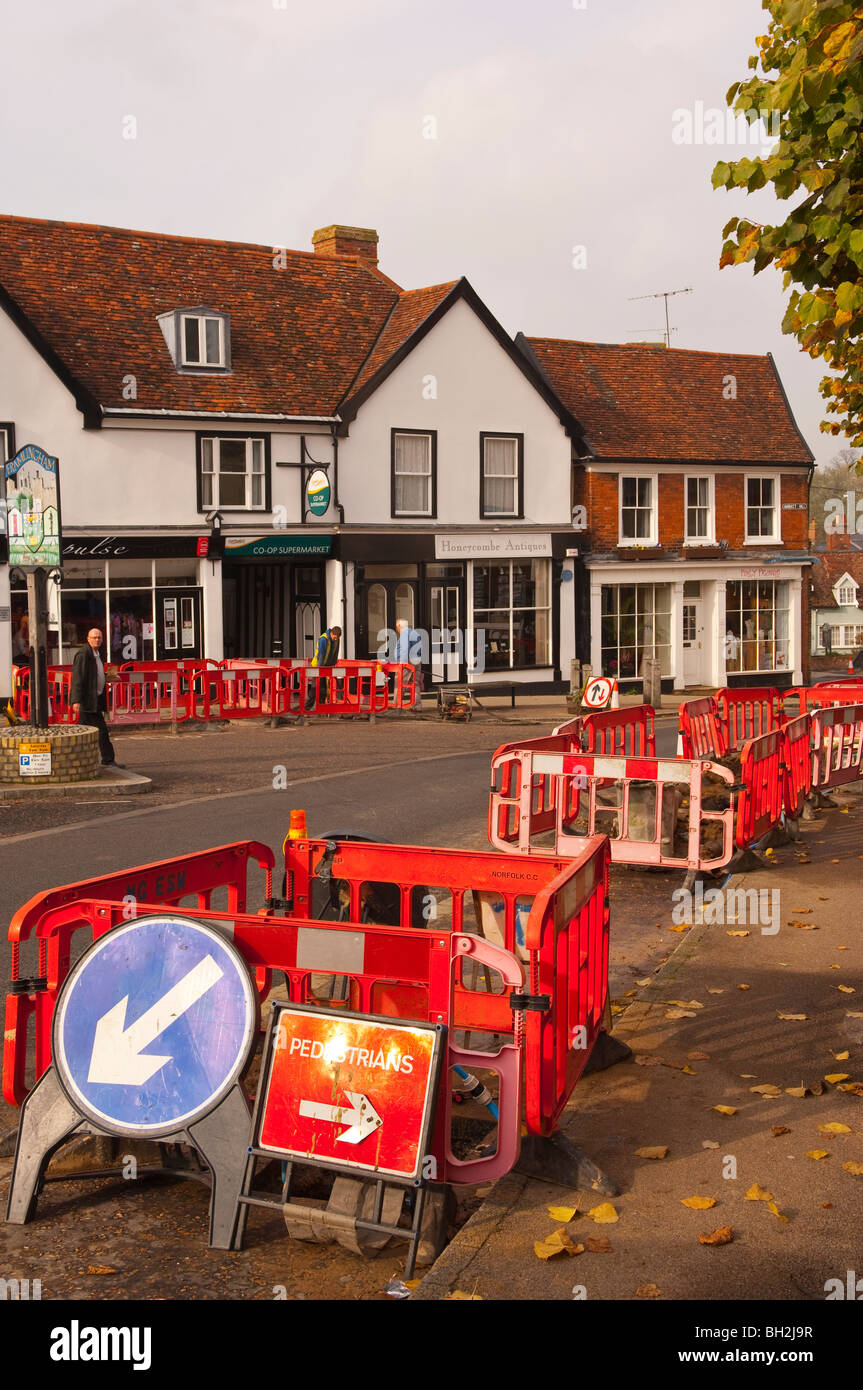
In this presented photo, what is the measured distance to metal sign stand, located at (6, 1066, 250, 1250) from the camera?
523cm

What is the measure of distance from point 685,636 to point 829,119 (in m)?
29.1

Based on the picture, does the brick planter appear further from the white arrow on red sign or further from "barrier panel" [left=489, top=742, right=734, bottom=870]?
the white arrow on red sign

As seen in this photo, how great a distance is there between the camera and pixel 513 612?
111 feet

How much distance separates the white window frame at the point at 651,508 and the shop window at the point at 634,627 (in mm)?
1153

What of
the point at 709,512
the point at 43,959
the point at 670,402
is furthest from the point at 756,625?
the point at 43,959

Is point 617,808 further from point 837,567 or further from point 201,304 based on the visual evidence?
point 837,567

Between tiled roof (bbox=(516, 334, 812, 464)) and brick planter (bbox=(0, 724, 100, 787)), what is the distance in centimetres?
2022

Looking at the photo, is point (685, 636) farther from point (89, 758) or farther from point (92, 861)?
point (92, 861)

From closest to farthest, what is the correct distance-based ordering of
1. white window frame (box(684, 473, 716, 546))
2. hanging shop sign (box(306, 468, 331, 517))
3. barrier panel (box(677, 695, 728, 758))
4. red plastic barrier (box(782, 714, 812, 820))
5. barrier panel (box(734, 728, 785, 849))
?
1. barrier panel (box(734, 728, 785, 849))
2. red plastic barrier (box(782, 714, 812, 820))
3. barrier panel (box(677, 695, 728, 758))
4. hanging shop sign (box(306, 468, 331, 517))
5. white window frame (box(684, 473, 716, 546))

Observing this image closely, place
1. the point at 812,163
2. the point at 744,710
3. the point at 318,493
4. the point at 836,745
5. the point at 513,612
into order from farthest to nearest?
1. the point at 513,612
2. the point at 318,493
3. the point at 744,710
4. the point at 836,745
5. the point at 812,163

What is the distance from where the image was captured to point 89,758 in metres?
17.4

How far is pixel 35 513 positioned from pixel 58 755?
134 inches

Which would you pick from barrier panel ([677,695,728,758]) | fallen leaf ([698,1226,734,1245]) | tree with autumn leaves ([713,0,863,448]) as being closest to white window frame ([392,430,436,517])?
barrier panel ([677,695,728,758])
